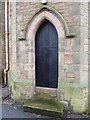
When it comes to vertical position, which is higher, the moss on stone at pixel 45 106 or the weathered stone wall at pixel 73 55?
the weathered stone wall at pixel 73 55

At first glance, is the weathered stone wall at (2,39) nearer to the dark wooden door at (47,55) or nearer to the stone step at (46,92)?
the dark wooden door at (47,55)

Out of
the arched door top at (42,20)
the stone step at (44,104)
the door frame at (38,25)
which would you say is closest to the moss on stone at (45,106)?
the stone step at (44,104)

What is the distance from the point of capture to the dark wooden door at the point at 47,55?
19.2 feet

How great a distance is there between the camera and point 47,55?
595 centimetres

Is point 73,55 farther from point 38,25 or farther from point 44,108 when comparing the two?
point 44,108

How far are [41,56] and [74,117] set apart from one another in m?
2.29

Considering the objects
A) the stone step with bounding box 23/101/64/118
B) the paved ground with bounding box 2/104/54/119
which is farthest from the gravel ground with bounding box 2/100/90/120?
the stone step with bounding box 23/101/64/118

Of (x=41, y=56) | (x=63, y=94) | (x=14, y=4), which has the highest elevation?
(x=14, y=4)

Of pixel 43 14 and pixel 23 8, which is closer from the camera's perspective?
pixel 43 14

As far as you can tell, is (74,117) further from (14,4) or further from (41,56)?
(14,4)

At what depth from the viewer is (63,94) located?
5.60 meters

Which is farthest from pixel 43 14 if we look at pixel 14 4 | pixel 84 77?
pixel 84 77

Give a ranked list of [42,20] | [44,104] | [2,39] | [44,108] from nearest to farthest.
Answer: [44,108], [44,104], [42,20], [2,39]

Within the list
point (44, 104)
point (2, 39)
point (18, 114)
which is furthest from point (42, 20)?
point (2, 39)
